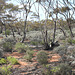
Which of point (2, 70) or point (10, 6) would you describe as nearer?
point (2, 70)

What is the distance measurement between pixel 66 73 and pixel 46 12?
7.57 metres

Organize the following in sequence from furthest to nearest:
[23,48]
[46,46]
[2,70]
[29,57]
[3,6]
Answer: [3,6] → [46,46] → [23,48] → [29,57] → [2,70]

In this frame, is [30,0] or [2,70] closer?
[2,70]

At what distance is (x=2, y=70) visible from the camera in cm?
412

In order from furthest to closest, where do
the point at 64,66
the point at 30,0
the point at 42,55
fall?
the point at 30,0 < the point at 42,55 < the point at 64,66

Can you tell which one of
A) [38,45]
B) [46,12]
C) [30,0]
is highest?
[30,0]

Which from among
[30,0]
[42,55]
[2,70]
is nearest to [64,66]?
[42,55]

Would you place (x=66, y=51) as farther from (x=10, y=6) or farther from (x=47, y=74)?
(x=10, y=6)

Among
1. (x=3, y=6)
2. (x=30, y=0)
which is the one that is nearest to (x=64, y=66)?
(x=30, y=0)

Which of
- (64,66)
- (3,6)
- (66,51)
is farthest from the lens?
(3,6)

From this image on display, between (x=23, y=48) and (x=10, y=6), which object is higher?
(x=10, y=6)

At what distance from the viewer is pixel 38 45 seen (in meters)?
12.3

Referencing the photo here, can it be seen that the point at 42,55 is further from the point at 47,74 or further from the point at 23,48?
the point at 23,48

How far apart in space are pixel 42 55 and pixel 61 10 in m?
7.69
